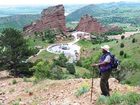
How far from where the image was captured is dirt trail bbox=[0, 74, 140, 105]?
18.1m

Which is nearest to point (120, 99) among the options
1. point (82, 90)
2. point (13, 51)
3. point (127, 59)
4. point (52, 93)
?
point (82, 90)

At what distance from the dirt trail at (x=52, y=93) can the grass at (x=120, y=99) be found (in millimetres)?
646

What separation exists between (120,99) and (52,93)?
184 inches

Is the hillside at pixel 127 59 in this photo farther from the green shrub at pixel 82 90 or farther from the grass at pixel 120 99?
the grass at pixel 120 99

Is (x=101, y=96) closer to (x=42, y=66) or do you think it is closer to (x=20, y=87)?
(x=20, y=87)

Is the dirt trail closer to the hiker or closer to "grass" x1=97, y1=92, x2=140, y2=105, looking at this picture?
"grass" x1=97, y1=92, x2=140, y2=105

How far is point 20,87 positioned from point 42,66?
1463cm

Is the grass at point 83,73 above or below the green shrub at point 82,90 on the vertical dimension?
below

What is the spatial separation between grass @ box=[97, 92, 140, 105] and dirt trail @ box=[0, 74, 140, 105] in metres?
0.65

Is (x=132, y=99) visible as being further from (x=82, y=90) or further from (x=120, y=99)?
(x=82, y=90)

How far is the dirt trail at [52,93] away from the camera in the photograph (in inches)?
714

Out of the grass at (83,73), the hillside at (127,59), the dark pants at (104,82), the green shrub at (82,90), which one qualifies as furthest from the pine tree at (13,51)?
the hillside at (127,59)

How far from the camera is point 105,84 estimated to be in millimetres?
16672

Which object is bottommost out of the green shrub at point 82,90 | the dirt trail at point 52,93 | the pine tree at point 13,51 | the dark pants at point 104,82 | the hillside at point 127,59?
the hillside at point 127,59
